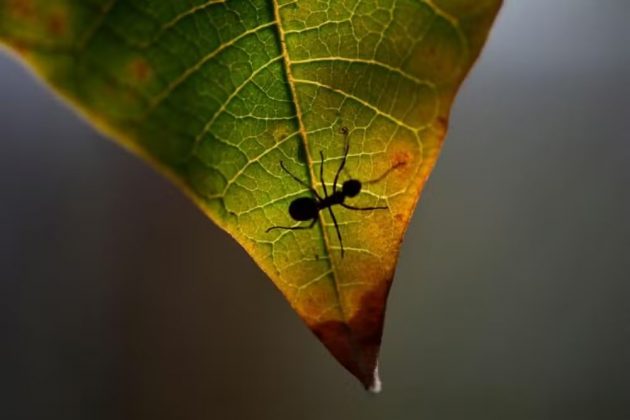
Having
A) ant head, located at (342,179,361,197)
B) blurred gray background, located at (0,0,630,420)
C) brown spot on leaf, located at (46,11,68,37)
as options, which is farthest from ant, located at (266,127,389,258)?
blurred gray background, located at (0,0,630,420)

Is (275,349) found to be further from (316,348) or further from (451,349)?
(451,349)

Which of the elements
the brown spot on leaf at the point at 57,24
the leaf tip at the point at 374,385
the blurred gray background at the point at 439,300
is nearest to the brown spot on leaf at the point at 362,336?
the leaf tip at the point at 374,385

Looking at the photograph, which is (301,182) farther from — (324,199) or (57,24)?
(57,24)

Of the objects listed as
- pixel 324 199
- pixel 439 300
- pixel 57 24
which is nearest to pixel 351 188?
pixel 324 199

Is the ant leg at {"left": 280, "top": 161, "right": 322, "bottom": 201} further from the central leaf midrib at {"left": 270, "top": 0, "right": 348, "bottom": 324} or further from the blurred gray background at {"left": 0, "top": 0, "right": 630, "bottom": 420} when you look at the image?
the blurred gray background at {"left": 0, "top": 0, "right": 630, "bottom": 420}

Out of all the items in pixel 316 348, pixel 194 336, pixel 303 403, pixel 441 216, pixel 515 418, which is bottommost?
pixel 515 418

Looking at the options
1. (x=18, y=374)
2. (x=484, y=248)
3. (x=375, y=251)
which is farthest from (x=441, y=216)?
(x=375, y=251)
